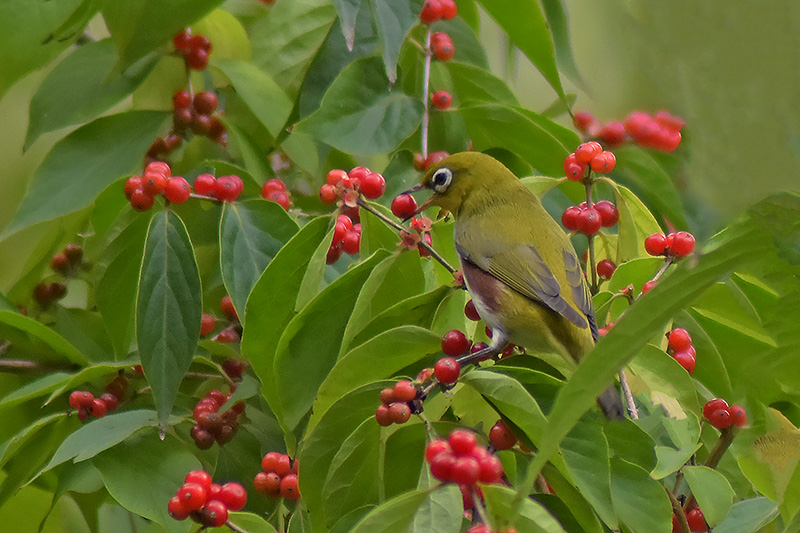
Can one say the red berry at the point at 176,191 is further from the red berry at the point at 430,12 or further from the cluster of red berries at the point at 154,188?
the red berry at the point at 430,12

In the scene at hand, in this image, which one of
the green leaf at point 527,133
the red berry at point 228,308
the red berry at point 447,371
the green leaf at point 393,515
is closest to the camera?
the green leaf at point 393,515

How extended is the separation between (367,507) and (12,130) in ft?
4.31

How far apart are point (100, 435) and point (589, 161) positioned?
1.59 feet

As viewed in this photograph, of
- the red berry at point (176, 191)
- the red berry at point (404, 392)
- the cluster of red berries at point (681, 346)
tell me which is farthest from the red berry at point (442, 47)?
the red berry at point (404, 392)

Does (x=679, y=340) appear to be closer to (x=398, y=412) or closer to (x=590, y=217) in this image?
(x=590, y=217)

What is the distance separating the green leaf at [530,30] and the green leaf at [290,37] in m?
0.26

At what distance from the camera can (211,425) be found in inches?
30.9

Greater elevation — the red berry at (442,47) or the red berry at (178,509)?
the red berry at (442,47)

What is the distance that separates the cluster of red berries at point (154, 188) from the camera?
0.78 metres

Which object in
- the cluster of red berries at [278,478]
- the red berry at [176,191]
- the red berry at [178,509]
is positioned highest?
the red berry at [176,191]

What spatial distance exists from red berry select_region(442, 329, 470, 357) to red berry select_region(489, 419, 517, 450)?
6cm

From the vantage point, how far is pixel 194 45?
99 cm

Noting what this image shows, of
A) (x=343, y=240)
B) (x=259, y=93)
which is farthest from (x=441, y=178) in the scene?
(x=259, y=93)

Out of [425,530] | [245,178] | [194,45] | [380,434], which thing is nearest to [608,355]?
[425,530]
